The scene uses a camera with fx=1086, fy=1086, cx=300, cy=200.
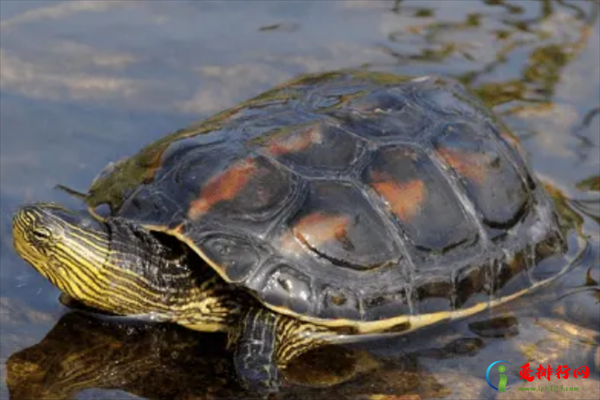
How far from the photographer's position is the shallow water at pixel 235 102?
6176mm

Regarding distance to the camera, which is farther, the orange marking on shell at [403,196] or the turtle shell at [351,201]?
the orange marking on shell at [403,196]

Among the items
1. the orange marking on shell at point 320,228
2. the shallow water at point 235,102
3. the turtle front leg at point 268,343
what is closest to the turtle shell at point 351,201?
the orange marking on shell at point 320,228

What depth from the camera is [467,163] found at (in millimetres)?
6922

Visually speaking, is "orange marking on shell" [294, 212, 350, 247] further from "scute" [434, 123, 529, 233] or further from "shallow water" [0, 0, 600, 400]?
"scute" [434, 123, 529, 233]

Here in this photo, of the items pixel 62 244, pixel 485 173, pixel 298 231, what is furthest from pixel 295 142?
pixel 62 244

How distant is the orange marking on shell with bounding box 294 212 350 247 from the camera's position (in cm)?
620

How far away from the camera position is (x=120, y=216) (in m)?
6.41

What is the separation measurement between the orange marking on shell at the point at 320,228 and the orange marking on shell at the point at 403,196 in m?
0.34

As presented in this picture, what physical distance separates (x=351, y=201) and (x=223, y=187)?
760 mm

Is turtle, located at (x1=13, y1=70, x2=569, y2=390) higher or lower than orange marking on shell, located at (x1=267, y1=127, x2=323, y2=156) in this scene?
lower

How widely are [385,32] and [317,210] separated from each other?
4.12 metres

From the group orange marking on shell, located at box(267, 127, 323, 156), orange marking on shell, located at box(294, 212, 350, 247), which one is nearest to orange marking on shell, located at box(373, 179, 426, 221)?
orange marking on shell, located at box(294, 212, 350, 247)

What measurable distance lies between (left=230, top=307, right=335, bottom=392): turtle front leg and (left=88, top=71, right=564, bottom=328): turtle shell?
0.17 m

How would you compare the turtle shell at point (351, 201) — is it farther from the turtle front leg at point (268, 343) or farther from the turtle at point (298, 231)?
the turtle front leg at point (268, 343)
